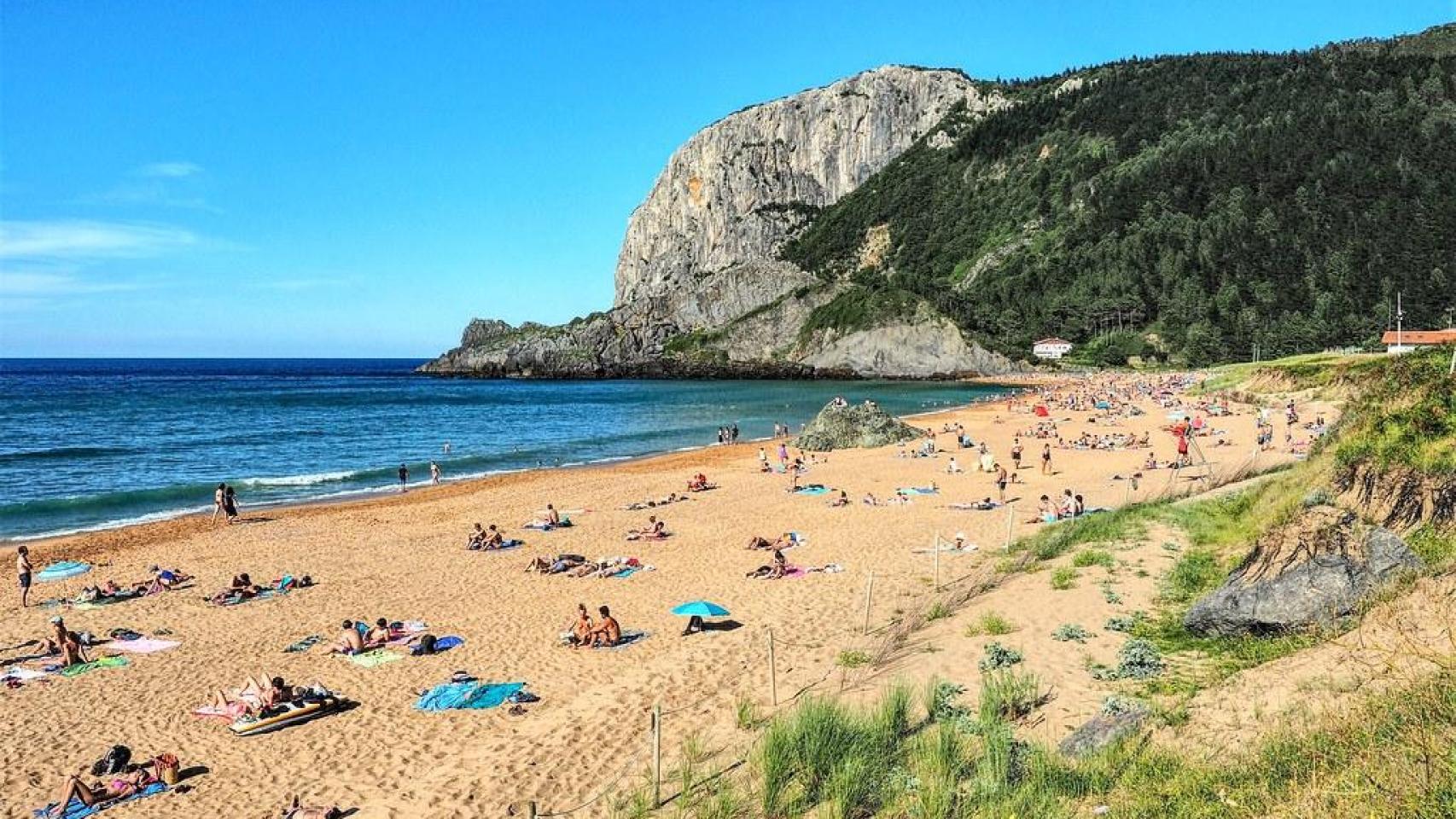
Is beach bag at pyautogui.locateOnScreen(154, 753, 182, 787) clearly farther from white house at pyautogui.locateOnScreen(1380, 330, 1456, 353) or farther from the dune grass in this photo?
white house at pyautogui.locateOnScreen(1380, 330, 1456, 353)

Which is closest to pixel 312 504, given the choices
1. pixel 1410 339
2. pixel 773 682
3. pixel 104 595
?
pixel 104 595

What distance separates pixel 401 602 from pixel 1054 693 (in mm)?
13254

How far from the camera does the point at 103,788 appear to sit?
9414 millimetres

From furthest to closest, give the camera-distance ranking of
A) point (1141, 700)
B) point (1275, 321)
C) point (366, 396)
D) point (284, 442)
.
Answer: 1. point (1275, 321)
2. point (366, 396)
3. point (284, 442)
4. point (1141, 700)

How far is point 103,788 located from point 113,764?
0.61 m

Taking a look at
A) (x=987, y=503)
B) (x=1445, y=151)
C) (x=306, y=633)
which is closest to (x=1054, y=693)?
(x=306, y=633)

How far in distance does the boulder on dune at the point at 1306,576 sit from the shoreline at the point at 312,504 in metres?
27.1

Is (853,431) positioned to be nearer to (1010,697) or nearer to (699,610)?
(699,610)

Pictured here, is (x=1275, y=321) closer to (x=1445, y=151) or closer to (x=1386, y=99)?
(x=1445, y=151)

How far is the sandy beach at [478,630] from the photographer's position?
9.97 metres

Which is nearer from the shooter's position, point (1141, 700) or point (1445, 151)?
point (1141, 700)

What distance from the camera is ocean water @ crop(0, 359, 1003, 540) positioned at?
33.6m

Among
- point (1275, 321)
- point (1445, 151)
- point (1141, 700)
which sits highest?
point (1445, 151)

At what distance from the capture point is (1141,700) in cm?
878
